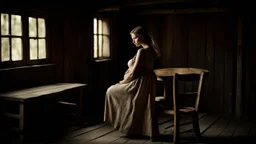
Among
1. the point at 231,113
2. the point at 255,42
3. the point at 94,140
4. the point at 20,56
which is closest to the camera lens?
the point at 94,140

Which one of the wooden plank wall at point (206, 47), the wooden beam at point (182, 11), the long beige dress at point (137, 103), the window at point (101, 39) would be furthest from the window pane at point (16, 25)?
the wooden plank wall at point (206, 47)

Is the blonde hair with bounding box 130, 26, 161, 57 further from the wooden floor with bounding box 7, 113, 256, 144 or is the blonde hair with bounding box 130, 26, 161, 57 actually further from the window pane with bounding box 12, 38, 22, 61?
the window pane with bounding box 12, 38, 22, 61

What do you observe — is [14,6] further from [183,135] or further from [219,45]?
[219,45]

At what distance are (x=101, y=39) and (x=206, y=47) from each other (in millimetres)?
2292

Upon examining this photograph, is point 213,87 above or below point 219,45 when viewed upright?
below

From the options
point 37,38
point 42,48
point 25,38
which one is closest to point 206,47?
point 42,48

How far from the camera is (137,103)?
5.28m

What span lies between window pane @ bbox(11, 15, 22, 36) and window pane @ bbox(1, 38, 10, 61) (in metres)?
0.22

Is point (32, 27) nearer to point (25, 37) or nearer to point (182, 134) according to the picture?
point (25, 37)

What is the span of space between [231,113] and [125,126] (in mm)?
3031

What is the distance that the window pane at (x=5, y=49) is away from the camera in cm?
521

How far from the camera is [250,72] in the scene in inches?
278

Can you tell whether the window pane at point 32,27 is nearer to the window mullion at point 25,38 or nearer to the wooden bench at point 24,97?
the window mullion at point 25,38

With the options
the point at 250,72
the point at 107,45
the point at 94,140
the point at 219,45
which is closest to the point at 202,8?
the point at 219,45
